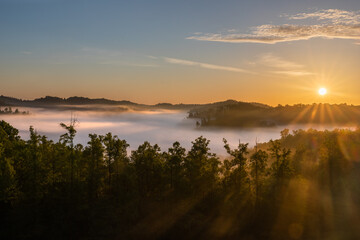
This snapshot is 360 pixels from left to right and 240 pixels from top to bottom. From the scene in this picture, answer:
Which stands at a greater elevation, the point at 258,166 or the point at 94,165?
the point at 258,166

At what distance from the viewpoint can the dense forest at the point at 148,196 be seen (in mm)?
66562

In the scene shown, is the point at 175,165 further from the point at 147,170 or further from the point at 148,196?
the point at 148,196

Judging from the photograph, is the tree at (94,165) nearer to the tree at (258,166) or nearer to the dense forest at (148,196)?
the dense forest at (148,196)

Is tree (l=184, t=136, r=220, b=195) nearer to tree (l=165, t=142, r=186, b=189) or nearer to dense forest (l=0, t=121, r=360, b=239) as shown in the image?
dense forest (l=0, t=121, r=360, b=239)

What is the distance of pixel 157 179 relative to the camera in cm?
7781

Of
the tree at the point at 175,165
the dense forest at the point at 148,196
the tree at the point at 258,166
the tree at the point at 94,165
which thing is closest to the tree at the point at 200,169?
the dense forest at the point at 148,196

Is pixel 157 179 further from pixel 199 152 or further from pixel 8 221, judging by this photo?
pixel 8 221

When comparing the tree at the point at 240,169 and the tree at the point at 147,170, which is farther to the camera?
the tree at the point at 147,170

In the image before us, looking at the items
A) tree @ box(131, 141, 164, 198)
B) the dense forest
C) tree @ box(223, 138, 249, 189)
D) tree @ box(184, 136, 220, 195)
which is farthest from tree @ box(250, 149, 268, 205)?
tree @ box(131, 141, 164, 198)

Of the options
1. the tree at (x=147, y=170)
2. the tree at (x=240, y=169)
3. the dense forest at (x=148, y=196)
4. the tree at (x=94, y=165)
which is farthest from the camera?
the tree at (x=147, y=170)

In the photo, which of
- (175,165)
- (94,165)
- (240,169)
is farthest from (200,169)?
(94,165)

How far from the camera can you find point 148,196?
77.9m

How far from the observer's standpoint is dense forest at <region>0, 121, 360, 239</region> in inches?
2621

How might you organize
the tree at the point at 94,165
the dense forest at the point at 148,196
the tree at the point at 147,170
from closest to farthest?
the dense forest at the point at 148,196 → the tree at the point at 94,165 → the tree at the point at 147,170
